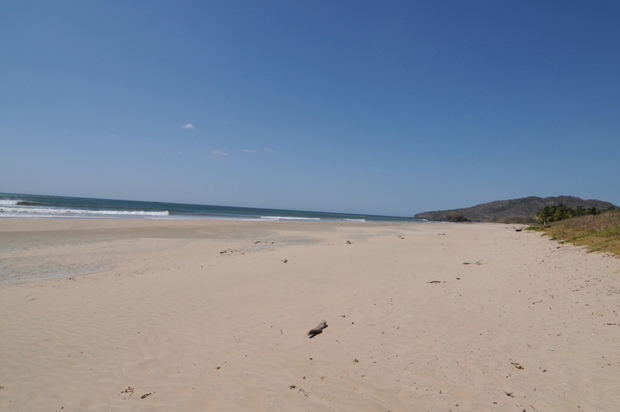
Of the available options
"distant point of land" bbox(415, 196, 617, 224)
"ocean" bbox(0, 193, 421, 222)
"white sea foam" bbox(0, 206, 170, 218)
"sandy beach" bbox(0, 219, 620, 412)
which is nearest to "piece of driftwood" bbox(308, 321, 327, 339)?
"sandy beach" bbox(0, 219, 620, 412)

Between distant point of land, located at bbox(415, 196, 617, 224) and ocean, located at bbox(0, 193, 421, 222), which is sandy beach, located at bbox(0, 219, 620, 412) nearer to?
ocean, located at bbox(0, 193, 421, 222)

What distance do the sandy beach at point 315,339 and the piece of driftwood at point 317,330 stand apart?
0.12 metres

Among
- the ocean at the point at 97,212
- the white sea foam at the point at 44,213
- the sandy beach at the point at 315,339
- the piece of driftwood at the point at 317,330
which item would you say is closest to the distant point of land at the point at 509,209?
the ocean at the point at 97,212

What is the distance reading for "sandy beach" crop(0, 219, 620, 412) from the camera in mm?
3861

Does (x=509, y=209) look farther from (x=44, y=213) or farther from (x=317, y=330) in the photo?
(x=44, y=213)

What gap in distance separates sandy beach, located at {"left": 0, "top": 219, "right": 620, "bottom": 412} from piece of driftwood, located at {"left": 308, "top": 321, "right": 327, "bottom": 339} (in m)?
0.12

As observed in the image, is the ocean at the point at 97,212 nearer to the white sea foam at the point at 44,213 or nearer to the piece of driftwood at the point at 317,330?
the white sea foam at the point at 44,213

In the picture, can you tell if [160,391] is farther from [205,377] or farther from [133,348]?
[133,348]

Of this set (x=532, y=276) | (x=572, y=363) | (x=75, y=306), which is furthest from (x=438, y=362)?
(x=75, y=306)

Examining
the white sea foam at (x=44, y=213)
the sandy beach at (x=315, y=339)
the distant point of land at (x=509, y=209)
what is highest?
the distant point of land at (x=509, y=209)

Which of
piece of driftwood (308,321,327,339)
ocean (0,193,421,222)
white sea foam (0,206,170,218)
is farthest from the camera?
ocean (0,193,421,222)

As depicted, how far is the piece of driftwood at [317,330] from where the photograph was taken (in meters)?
5.74

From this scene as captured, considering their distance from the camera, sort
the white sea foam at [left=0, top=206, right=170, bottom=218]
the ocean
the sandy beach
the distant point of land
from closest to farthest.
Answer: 1. the sandy beach
2. the white sea foam at [left=0, top=206, right=170, bottom=218]
3. the ocean
4. the distant point of land

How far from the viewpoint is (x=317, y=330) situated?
19.2ft
